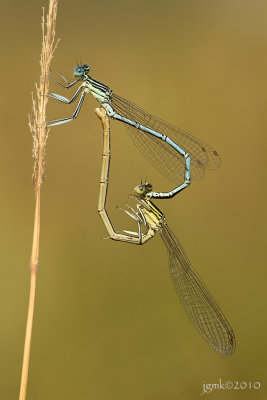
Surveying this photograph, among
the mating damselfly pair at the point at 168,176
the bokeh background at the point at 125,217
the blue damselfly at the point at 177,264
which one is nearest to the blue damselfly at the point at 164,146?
the mating damselfly pair at the point at 168,176

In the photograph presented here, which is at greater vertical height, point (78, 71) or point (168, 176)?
point (78, 71)

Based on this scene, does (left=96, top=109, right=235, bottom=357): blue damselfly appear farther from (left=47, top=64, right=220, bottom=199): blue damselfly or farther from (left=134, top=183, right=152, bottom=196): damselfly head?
(left=47, top=64, right=220, bottom=199): blue damselfly

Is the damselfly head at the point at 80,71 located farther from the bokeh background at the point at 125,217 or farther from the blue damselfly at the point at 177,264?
the bokeh background at the point at 125,217

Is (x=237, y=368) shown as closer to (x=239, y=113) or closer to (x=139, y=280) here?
(x=139, y=280)

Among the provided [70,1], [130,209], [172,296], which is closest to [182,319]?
[172,296]

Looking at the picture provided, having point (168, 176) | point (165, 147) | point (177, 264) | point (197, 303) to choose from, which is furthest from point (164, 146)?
point (197, 303)

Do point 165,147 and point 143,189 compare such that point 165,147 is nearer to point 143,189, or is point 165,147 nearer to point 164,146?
point 164,146
